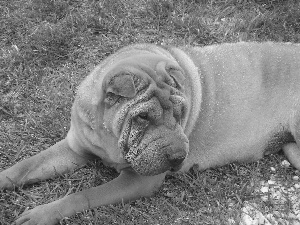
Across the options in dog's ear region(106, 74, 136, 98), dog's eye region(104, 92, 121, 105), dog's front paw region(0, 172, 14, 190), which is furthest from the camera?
dog's front paw region(0, 172, 14, 190)

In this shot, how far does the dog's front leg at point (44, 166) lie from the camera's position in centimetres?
389

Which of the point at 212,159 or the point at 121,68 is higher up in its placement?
the point at 121,68

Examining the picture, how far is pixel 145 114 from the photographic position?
10.9ft

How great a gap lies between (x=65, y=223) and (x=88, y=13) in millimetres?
2864

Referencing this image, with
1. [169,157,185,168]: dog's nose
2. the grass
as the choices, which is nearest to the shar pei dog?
[169,157,185,168]: dog's nose

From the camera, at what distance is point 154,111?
10.8ft

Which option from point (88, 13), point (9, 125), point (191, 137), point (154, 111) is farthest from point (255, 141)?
point (88, 13)

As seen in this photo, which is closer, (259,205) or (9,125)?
(259,205)

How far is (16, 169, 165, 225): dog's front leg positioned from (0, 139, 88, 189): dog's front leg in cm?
39

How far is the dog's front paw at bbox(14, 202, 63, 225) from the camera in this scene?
11.6 ft

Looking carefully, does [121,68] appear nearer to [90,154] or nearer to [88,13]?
[90,154]

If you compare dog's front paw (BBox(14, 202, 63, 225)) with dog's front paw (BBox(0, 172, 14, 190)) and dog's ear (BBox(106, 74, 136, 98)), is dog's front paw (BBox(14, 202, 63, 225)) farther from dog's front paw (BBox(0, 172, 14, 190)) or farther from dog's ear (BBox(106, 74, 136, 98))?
dog's ear (BBox(106, 74, 136, 98))

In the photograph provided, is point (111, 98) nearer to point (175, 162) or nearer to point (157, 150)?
point (157, 150)

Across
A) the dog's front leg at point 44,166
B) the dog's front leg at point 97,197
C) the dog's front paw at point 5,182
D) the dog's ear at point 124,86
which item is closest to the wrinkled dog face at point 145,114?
the dog's ear at point 124,86
